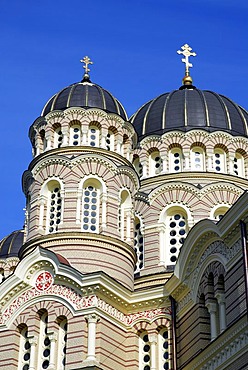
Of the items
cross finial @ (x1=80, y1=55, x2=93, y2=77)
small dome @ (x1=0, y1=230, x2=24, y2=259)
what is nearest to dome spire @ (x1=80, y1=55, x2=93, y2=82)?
cross finial @ (x1=80, y1=55, x2=93, y2=77)

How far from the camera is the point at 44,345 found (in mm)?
23672

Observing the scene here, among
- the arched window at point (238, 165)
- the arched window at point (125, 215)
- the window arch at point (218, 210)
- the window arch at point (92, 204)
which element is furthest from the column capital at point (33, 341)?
the arched window at point (238, 165)

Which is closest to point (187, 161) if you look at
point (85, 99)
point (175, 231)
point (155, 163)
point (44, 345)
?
point (155, 163)

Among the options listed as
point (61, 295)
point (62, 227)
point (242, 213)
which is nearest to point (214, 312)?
point (242, 213)

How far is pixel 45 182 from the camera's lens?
27.1 m

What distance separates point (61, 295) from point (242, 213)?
6.91 m

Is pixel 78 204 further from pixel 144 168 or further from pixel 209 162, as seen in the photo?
pixel 209 162

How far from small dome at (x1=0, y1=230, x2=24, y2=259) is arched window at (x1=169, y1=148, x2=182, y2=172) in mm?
10390

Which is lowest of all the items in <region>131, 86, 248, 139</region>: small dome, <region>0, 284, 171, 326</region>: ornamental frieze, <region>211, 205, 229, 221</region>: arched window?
<region>0, 284, 171, 326</region>: ornamental frieze

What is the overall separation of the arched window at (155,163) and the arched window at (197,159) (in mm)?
1370

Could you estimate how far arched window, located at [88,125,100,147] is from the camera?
28094mm

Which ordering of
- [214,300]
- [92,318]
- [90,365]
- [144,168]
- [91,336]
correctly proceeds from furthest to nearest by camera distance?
1. [144,168]
2. [92,318]
3. [91,336]
4. [90,365]
5. [214,300]

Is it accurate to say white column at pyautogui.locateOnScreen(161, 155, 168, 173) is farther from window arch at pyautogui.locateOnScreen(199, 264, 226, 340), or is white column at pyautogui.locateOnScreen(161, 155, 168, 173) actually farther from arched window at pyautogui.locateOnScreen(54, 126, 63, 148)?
window arch at pyautogui.locateOnScreen(199, 264, 226, 340)

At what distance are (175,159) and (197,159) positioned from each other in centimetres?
93
